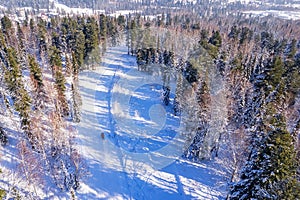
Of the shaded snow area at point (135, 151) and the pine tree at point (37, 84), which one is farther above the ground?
the pine tree at point (37, 84)

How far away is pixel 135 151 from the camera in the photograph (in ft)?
109

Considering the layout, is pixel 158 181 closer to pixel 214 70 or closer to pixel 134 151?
pixel 134 151

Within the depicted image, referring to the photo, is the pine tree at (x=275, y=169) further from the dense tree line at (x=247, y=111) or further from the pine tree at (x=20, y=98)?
the pine tree at (x=20, y=98)

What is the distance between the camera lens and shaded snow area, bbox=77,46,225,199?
2702 centimetres

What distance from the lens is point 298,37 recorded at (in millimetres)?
92188

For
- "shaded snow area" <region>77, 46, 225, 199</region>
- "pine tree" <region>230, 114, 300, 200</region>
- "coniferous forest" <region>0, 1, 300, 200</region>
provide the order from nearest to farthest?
1. "pine tree" <region>230, 114, 300, 200</region>
2. "coniferous forest" <region>0, 1, 300, 200</region>
3. "shaded snow area" <region>77, 46, 225, 199</region>

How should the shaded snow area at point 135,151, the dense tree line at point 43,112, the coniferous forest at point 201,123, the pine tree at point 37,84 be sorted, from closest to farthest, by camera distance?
the coniferous forest at point 201,123 < the dense tree line at point 43,112 < the shaded snow area at point 135,151 < the pine tree at point 37,84

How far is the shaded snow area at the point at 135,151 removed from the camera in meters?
27.0

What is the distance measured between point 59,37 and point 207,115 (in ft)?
173

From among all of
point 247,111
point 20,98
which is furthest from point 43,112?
point 247,111

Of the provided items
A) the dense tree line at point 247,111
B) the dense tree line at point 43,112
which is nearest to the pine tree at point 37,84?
the dense tree line at point 43,112

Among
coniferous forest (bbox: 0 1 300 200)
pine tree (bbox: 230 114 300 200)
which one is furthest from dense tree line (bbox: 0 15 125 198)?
pine tree (bbox: 230 114 300 200)

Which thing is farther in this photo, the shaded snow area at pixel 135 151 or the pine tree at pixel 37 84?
the pine tree at pixel 37 84

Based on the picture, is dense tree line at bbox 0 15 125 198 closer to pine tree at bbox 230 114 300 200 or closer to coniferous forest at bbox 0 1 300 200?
coniferous forest at bbox 0 1 300 200
